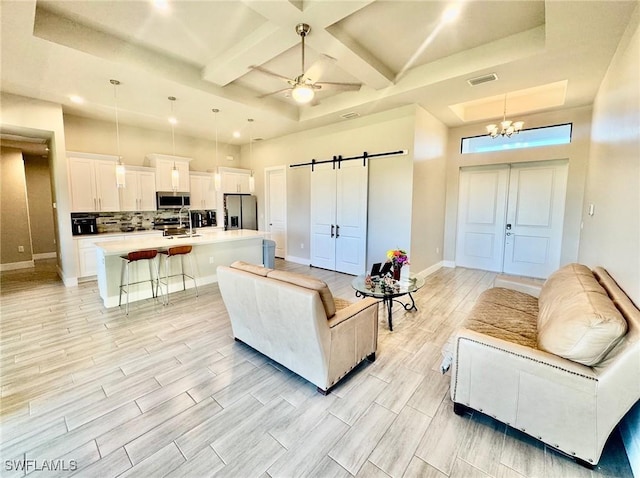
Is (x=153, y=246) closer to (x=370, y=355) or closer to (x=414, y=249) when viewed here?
A: (x=370, y=355)

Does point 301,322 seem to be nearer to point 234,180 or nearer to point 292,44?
point 292,44

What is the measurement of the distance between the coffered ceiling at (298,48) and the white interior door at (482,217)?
1.55 meters

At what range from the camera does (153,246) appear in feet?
13.2

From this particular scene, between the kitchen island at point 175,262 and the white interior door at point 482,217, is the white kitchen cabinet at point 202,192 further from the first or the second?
the white interior door at point 482,217

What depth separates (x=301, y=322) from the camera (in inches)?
79.5

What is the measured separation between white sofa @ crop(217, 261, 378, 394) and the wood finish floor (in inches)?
7.4

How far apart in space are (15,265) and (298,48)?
7803mm

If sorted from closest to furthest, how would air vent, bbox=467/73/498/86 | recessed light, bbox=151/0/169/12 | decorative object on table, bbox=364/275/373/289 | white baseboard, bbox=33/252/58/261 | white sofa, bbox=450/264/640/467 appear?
white sofa, bbox=450/264/640/467 → recessed light, bbox=151/0/169/12 → decorative object on table, bbox=364/275/373/289 → air vent, bbox=467/73/498/86 → white baseboard, bbox=33/252/58/261

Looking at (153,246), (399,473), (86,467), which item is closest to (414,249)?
(399,473)

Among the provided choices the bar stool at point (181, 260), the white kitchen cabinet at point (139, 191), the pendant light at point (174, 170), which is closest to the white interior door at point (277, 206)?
the pendant light at point (174, 170)

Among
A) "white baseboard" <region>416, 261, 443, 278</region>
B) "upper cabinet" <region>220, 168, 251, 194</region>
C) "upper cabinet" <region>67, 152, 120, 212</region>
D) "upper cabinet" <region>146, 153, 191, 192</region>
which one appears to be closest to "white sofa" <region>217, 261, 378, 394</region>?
"white baseboard" <region>416, 261, 443, 278</region>

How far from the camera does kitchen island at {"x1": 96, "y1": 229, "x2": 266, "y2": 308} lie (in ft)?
12.8

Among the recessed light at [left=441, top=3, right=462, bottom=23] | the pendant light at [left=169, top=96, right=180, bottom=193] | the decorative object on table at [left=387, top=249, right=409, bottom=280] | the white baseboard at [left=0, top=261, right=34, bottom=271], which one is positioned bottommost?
the white baseboard at [left=0, top=261, right=34, bottom=271]

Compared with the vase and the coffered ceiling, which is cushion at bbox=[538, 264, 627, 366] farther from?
the coffered ceiling
